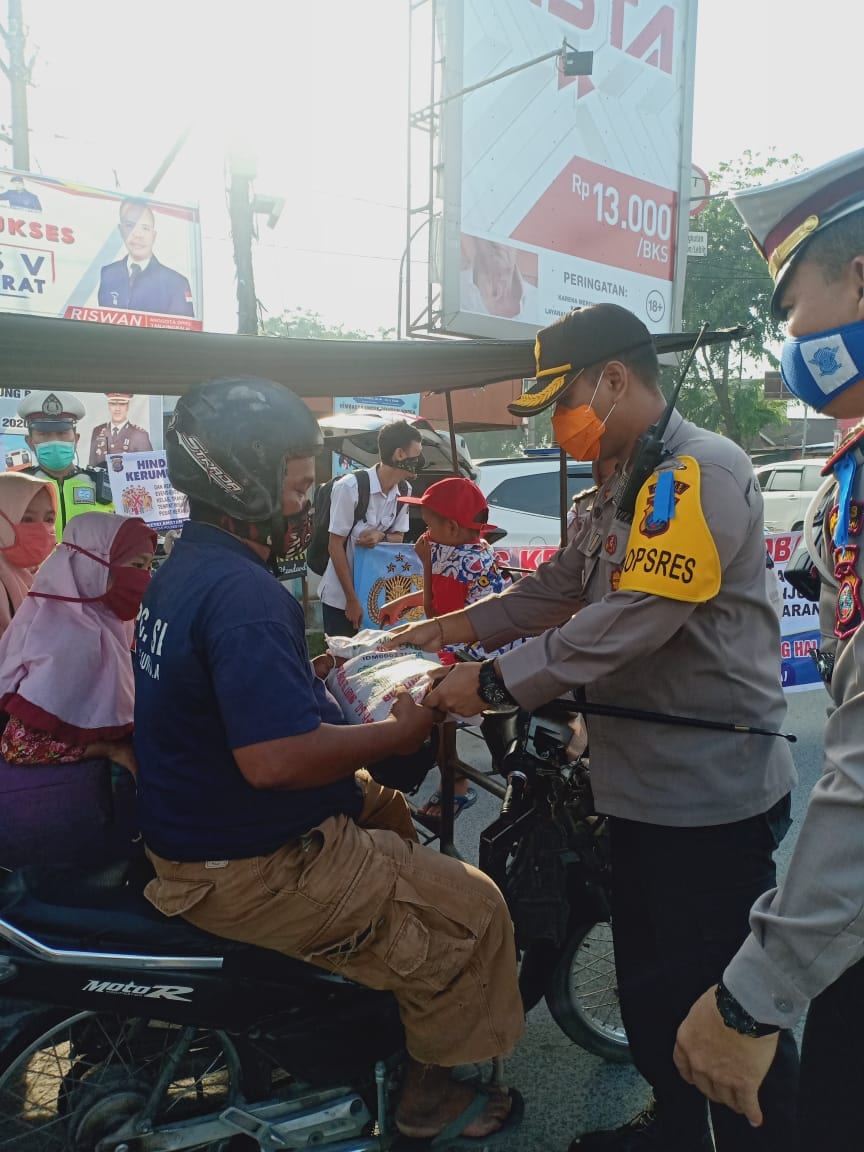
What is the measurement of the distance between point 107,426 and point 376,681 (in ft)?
26.4

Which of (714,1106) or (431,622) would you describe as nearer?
(714,1106)

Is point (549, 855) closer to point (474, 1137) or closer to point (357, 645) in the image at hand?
point (474, 1137)

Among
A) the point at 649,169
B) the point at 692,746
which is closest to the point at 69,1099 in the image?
the point at 692,746

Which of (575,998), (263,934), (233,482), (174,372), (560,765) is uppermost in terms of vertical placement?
(174,372)

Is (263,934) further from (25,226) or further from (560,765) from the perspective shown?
Result: (25,226)

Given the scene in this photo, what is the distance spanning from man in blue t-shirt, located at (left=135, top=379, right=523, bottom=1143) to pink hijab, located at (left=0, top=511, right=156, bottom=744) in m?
0.47

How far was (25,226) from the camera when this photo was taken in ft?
33.9

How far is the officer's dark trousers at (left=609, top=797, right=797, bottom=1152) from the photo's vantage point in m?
1.99

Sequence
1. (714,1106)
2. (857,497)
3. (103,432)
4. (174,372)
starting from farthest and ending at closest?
(103,432), (174,372), (714,1106), (857,497)

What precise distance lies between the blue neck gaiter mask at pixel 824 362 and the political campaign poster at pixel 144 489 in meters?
4.63

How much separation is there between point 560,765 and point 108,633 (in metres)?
1.31

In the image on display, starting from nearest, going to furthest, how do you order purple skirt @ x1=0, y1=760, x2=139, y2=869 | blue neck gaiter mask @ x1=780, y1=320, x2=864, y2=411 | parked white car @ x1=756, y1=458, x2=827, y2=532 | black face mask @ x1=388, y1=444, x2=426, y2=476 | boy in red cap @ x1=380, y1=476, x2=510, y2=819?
blue neck gaiter mask @ x1=780, y1=320, x2=864, y2=411 < purple skirt @ x1=0, y1=760, x2=139, y2=869 < boy in red cap @ x1=380, y1=476, x2=510, y2=819 < black face mask @ x1=388, y1=444, x2=426, y2=476 < parked white car @ x1=756, y1=458, x2=827, y2=532

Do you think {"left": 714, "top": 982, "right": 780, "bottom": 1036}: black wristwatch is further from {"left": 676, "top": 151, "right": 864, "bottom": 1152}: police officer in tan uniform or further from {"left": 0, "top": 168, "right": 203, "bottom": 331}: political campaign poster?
{"left": 0, "top": 168, "right": 203, "bottom": 331}: political campaign poster

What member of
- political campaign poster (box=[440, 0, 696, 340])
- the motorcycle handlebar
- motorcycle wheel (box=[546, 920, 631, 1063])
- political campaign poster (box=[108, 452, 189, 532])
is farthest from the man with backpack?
the motorcycle handlebar
